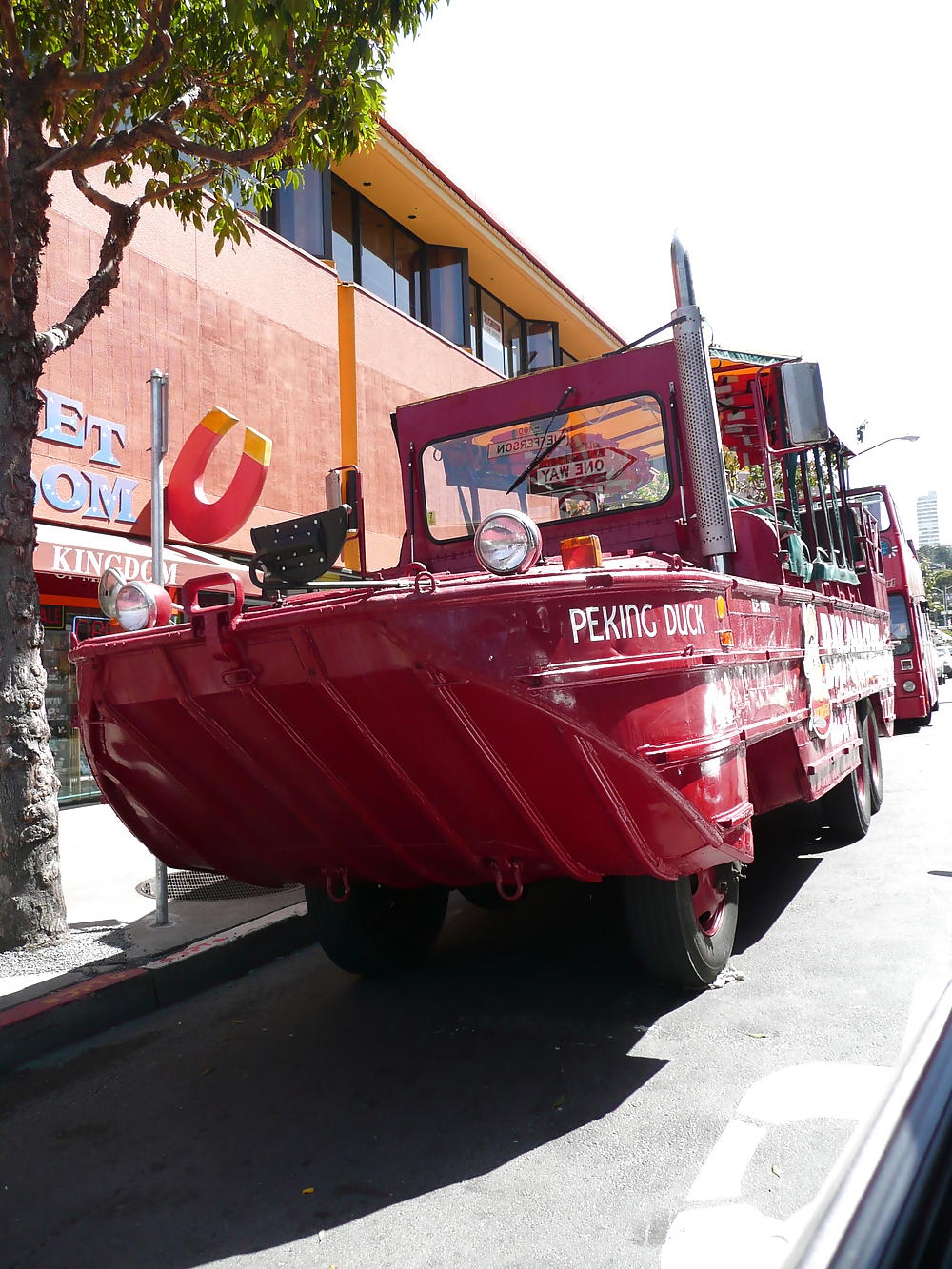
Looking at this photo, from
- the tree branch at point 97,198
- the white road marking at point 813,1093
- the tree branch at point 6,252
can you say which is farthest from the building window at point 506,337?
the white road marking at point 813,1093

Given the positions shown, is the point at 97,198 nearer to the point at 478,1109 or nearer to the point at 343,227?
the point at 478,1109

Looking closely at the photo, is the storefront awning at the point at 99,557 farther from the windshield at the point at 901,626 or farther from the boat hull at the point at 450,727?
the windshield at the point at 901,626

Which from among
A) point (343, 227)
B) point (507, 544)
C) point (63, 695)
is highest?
point (343, 227)

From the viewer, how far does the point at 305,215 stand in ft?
46.9

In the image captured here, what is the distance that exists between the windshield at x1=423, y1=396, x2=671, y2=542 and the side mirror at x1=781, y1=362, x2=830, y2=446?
0.61m

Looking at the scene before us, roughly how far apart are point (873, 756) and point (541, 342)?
1613cm

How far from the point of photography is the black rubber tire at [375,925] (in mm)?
4301

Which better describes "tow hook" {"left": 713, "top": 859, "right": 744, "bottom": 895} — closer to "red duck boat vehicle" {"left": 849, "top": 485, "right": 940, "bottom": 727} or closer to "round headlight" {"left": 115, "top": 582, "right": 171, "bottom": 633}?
"round headlight" {"left": 115, "top": 582, "right": 171, "bottom": 633}

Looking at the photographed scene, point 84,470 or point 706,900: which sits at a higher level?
point 84,470

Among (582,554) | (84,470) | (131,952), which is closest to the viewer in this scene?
(582,554)

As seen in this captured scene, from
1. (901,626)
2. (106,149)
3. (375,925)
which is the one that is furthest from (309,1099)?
(901,626)

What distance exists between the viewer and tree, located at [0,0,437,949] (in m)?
4.82

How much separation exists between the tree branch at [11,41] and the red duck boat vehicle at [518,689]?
2.87 metres

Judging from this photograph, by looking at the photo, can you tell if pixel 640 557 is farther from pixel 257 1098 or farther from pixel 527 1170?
pixel 257 1098
